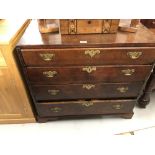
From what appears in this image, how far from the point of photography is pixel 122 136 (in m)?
1.40

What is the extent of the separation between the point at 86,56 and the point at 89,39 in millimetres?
106

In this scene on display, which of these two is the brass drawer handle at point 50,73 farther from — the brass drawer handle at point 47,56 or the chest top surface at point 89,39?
the chest top surface at point 89,39

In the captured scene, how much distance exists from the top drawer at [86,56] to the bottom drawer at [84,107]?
0.40 metres

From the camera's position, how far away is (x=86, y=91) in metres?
1.22

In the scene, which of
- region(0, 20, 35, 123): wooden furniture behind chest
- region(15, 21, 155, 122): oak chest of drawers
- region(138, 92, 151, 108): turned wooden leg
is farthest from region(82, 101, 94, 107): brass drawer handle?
region(138, 92, 151, 108): turned wooden leg

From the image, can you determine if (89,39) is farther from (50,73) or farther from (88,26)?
(50,73)

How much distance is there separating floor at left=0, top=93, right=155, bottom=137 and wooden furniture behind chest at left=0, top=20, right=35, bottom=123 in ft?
0.26

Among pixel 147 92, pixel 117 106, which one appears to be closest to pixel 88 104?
pixel 117 106

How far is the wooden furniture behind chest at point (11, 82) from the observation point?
0.95 meters

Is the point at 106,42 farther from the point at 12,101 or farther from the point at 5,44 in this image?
the point at 12,101

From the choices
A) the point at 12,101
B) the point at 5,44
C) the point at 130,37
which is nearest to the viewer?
the point at 5,44
